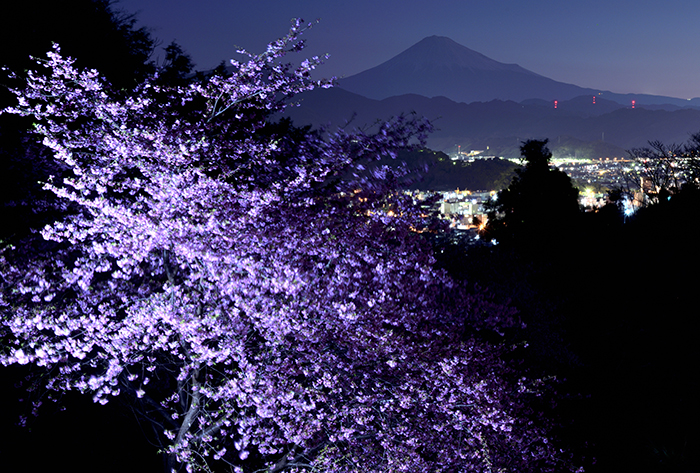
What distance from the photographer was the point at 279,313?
4492mm

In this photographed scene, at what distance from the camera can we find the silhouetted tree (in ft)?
71.7

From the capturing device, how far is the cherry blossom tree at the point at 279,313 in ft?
15.3

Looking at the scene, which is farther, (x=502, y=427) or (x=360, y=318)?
(x=502, y=427)

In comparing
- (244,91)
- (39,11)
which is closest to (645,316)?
(244,91)

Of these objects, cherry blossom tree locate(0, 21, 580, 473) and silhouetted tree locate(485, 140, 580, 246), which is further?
silhouetted tree locate(485, 140, 580, 246)

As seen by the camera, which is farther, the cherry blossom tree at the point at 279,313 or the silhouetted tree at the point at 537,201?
the silhouetted tree at the point at 537,201

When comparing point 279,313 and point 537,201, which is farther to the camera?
point 537,201

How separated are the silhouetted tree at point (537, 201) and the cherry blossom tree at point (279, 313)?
16.9 metres

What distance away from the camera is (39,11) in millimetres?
10695

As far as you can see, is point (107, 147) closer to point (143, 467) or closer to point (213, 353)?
point (213, 353)

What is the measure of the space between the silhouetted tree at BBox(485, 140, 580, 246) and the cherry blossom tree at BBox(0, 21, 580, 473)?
16.9 metres

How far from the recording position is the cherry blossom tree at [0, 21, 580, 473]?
183 inches

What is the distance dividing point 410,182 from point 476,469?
13.2 feet

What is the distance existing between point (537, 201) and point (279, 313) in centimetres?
2185
